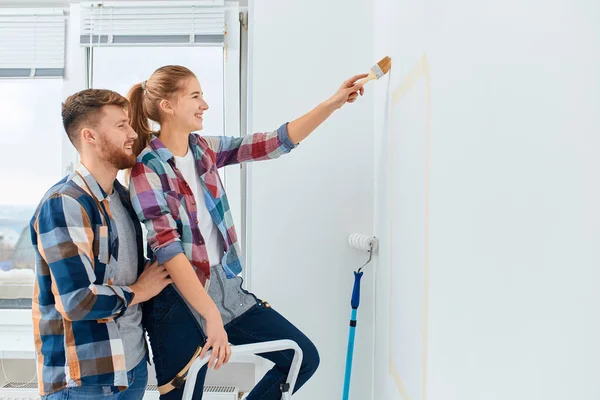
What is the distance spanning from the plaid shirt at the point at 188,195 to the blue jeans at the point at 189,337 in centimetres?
12

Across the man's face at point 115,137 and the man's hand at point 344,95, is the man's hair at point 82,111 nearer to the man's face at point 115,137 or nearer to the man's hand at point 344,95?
the man's face at point 115,137

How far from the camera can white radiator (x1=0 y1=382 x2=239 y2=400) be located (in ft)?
7.68

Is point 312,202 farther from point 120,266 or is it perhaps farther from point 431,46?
point 431,46

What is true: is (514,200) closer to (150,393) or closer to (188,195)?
(188,195)

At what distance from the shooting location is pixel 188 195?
1634mm

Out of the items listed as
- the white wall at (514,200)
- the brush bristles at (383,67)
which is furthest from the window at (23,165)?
the white wall at (514,200)

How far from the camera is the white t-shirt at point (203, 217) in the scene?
170 cm

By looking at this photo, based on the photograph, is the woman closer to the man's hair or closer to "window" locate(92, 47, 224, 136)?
the man's hair

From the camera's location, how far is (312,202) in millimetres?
2242

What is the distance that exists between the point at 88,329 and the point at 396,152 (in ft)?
3.10

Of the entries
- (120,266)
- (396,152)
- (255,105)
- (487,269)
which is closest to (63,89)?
(255,105)

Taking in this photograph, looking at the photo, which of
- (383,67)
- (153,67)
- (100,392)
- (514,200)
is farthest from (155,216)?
(153,67)

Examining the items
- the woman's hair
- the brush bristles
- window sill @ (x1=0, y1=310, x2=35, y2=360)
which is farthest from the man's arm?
window sill @ (x1=0, y1=310, x2=35, y2=360)

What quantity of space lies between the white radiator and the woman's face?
46.8 inches
